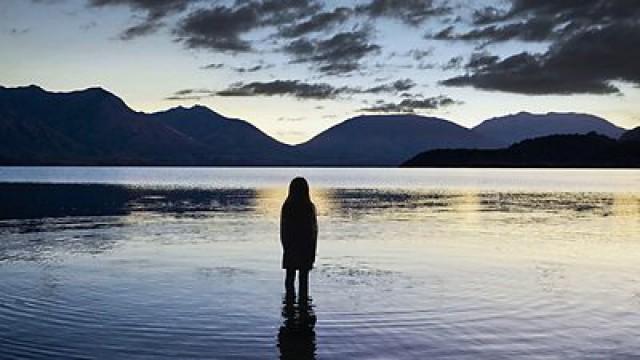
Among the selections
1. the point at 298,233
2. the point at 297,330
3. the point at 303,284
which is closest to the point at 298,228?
the point at 298,233

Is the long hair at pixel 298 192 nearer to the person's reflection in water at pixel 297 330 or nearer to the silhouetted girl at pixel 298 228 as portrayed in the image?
the silhouetted girl at pixel 298 228

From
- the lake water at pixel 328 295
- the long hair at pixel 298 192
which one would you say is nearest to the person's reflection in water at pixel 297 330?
the lake water at pixel 328 295

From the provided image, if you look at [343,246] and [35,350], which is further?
[343,246]

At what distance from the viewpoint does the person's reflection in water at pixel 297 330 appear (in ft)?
44.4

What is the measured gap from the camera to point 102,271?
23578 mm

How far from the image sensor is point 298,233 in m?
18.0

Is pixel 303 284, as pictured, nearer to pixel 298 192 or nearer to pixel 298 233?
pixel 298 233

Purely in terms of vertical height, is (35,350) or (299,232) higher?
(299,232)

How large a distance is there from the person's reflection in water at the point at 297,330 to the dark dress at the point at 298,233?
1.01 meters

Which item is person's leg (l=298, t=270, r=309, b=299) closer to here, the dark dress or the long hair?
the dark dress

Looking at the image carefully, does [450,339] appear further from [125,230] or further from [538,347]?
[125,230]

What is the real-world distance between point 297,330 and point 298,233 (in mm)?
3214

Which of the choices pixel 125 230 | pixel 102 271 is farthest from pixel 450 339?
pixel 125 230

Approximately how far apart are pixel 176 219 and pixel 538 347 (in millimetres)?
36588
